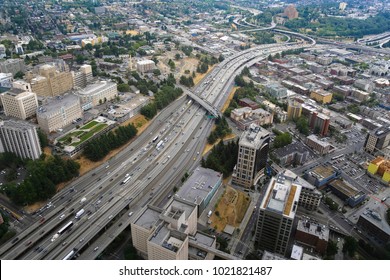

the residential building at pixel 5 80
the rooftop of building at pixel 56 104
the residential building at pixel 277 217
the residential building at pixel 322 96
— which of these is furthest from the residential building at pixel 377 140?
the residential building at pixel 5 80

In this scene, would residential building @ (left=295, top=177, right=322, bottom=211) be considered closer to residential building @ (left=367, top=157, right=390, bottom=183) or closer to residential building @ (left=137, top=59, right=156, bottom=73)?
residential building @ (left=367, top=157, right=390, bottom=183)

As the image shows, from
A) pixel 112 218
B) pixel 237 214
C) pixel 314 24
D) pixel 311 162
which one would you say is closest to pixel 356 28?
pixel 314 24

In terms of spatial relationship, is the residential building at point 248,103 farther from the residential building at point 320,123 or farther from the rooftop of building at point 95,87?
the rooftop of building at point 95,87

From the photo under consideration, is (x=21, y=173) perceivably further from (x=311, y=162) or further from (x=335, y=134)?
(x=335, y=134)

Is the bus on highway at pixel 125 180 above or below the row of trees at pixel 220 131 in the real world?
below

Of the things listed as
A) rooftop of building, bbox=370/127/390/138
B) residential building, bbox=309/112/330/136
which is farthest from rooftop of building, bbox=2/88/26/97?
rooftop of building, bbox=370/127/390/138

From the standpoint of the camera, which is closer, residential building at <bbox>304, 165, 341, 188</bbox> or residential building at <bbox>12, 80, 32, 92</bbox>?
residential building at <bbox>304, 165, 341, 188</bbox>

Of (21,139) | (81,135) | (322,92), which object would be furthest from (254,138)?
(322,92)
